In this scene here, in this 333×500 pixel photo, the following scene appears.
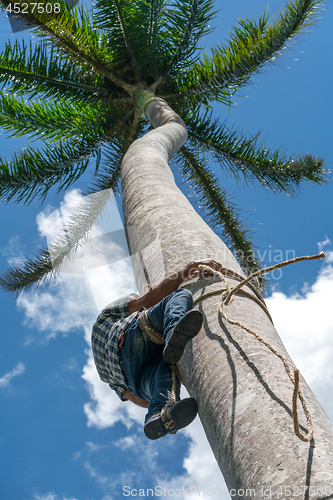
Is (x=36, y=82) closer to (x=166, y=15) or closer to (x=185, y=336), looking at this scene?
(x=166, y=15)

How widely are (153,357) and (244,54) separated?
5.80 m

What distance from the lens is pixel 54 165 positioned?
6.34m

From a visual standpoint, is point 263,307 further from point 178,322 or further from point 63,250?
point 63,250

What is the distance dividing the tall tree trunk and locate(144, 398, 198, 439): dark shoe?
67 millimetres

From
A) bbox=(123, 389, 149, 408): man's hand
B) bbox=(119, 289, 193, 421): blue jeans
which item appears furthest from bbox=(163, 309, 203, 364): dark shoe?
bbox=(123, 389, 149, 408): man's hand

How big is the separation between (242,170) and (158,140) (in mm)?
3834

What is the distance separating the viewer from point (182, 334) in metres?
1.68

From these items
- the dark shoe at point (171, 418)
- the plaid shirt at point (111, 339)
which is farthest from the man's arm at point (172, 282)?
the dark shoe at point (171, 418)

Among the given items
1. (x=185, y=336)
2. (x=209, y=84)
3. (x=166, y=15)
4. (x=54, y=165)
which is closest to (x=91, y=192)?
(x=54, y=165)

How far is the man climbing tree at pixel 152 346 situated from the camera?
174 cm

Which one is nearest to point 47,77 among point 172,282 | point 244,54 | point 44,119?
point 44,119

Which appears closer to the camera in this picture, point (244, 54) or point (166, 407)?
point (166, 407)

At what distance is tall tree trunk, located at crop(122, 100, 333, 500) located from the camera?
109 centimetres

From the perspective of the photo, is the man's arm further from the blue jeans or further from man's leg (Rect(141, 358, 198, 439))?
man's leg (Rect(141, 358, 198, 439))
